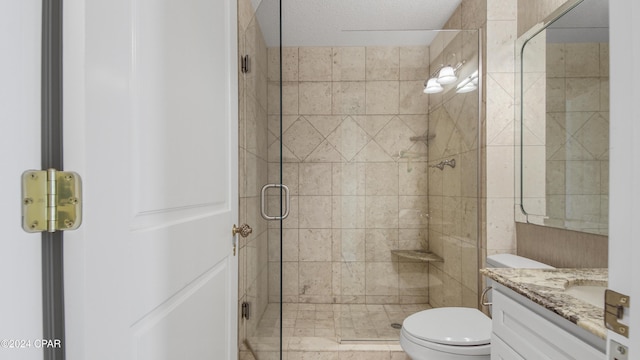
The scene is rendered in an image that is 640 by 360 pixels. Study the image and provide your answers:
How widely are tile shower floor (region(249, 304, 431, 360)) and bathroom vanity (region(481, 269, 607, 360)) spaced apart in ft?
3.61

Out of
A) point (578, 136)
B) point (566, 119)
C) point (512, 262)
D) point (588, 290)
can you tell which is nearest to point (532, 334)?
point (588, 290)

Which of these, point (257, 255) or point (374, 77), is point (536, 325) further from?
point (374, 77)

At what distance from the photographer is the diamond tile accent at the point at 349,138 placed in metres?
2.35

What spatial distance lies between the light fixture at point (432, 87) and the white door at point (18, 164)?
7.38 ft

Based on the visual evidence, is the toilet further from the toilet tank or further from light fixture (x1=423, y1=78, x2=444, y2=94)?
light fixture (x1=423, y1=78, x2=444, y2=94)

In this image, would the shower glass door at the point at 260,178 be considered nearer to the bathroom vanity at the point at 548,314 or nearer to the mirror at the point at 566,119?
the bathroom vanity at the point at 548,314

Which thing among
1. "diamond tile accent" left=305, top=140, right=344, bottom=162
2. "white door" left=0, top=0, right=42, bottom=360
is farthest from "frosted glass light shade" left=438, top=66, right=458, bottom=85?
"white door" left=0, top=0, right=42, bottom=360

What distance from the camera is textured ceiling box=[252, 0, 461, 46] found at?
2260 millimetres

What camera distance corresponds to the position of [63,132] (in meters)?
0.43

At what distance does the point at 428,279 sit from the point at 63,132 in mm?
2350

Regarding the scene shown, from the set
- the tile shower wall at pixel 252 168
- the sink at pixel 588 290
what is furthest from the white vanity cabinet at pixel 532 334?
the tile shower wall at pixel 252 168

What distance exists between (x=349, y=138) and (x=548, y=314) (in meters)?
1.70

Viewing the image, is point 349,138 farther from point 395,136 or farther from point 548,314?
point 548,314

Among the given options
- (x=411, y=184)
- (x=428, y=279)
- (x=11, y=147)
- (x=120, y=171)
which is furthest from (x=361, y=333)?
(x=11, y=147)
